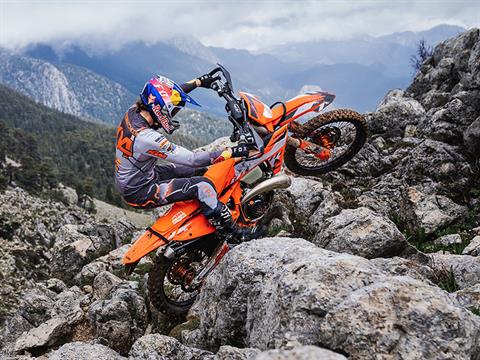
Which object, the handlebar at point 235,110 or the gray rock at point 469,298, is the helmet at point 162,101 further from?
the gray rock at point 469,298

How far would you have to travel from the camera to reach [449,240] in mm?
9672

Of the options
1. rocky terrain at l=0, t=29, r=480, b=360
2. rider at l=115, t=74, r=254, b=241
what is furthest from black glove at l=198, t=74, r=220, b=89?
rocky terrain at l=0, t=29, r=480, b=360

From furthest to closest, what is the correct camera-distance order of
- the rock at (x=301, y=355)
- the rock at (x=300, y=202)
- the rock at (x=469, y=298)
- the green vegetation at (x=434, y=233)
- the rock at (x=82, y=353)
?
the rock at (x=300, y=202)
the green vegetation at (x=434, y=233)
the rock at (x=82, y=353)
the rock at (x=469, y=298)
the rock at (x=301, y=355)

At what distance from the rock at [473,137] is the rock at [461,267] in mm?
4961

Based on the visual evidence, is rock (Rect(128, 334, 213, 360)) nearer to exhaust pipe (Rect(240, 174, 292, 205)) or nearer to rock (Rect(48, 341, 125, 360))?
rock (Rect(48, 341, 125, 360))

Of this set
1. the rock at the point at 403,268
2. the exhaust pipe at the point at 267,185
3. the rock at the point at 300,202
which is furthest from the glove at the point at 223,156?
the rock at the point at 300,202

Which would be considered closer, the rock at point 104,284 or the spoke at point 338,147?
the rock at point 104,284

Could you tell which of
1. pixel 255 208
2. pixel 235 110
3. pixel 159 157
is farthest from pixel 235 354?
pixel 235 110

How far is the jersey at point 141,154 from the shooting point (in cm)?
809

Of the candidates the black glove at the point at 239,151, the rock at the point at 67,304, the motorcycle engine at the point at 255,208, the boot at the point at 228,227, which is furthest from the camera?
the rock at the point at 67,304

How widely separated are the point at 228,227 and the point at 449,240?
194 inches

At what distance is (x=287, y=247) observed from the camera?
6.92 meters

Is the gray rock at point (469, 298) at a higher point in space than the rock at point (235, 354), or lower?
higher

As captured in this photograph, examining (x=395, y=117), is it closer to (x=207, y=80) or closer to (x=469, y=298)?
(x=207, y=80)
